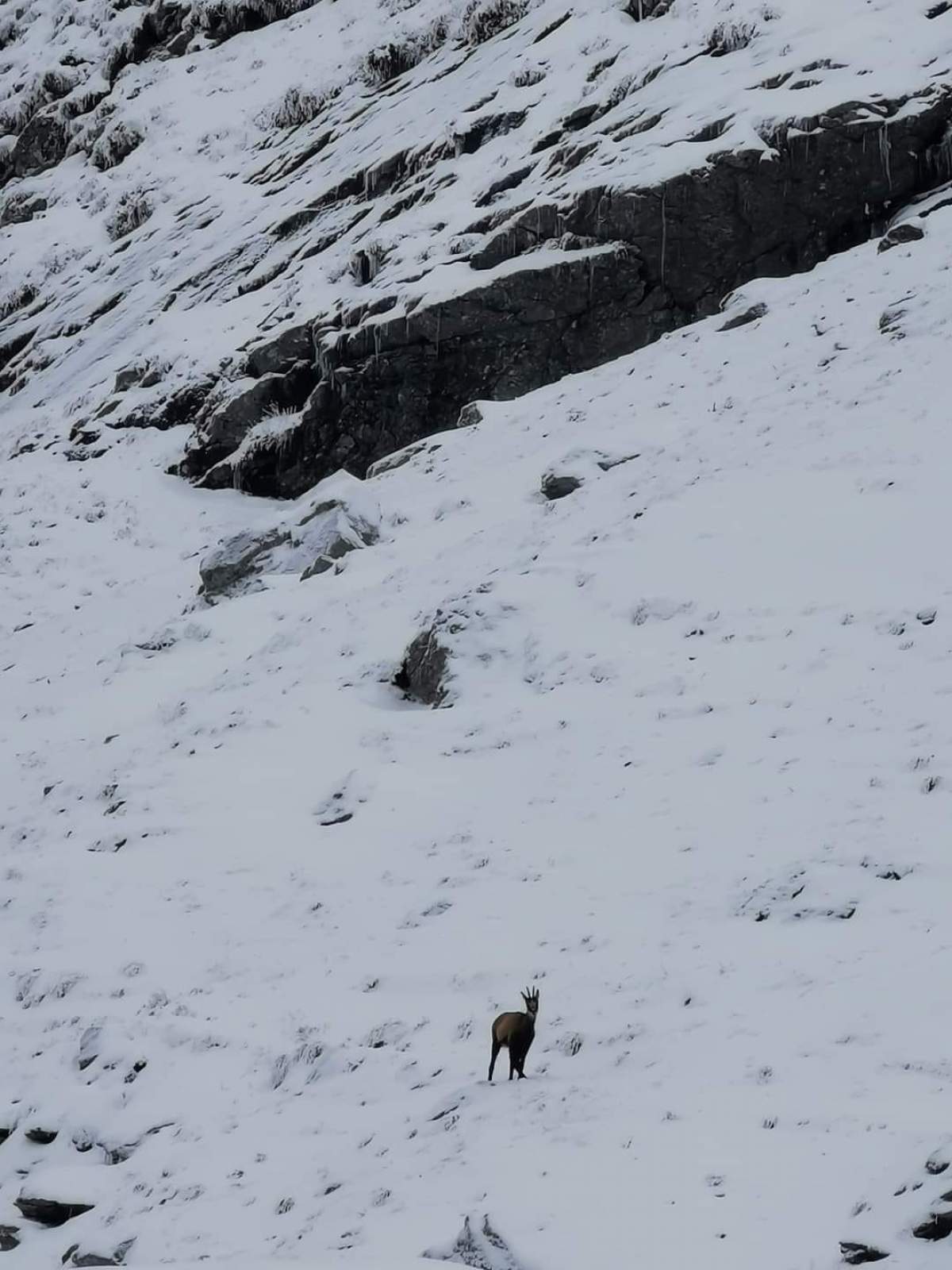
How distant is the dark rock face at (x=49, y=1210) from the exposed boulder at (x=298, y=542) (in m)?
11.3

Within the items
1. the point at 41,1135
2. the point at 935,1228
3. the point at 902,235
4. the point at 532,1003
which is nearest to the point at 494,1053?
the point at 532,1003

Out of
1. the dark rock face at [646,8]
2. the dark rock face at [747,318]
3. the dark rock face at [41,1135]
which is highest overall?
the dark rock face at [646,8]

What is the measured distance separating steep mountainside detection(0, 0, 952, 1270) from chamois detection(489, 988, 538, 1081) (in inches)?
8.0

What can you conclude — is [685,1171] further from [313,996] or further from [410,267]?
[410,267]

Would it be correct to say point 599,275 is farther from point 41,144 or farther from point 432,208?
point 41,144

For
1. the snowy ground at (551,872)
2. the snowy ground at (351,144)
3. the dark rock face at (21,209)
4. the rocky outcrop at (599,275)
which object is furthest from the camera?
the dark rock face at (21,209)

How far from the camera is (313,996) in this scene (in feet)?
27.3

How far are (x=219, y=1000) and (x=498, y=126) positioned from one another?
2434cm

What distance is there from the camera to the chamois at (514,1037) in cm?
653

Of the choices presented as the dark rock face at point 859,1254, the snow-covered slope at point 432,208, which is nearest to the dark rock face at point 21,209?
the snow-covered slope at point 432,208

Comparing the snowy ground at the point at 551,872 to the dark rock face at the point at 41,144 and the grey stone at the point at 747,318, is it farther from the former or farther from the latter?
the dark rock face at the point at 41,144

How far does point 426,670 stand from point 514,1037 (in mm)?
6355

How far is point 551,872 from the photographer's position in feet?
29.0

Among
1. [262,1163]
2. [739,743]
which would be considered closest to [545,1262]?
[262,1163]
